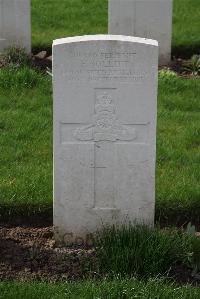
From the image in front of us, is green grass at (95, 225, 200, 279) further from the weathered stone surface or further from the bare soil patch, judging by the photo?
the weathered stone surface

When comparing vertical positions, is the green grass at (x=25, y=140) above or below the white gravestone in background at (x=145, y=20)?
below

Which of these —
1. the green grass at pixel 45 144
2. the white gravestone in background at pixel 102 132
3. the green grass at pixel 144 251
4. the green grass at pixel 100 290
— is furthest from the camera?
the green grass at pixel 45 144

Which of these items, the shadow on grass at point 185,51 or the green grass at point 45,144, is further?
the shadow on grass at point 185,51

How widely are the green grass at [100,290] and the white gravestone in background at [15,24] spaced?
18.1ft

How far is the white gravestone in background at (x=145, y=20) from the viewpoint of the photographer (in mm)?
9820

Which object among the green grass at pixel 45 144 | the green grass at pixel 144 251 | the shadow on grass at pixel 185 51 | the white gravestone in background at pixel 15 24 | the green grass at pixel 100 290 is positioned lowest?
the green grass at pixel 100 290

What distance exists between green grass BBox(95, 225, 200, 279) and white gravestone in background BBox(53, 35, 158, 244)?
22 centimetres

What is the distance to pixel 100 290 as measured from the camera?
439 cm

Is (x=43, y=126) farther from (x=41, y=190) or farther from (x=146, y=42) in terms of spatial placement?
(x=146, y=42)

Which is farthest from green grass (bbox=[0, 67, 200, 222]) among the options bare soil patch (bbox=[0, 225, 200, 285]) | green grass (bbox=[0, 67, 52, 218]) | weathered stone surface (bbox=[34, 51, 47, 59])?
weathered stone surface (bbox=[34, 51, 47, 59])

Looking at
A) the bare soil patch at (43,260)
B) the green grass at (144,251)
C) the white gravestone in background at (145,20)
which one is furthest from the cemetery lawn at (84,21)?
the green grass at (144,251)

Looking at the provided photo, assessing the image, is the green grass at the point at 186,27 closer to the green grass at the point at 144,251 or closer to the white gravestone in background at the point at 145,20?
the white gravestone in background at the point at 145,20

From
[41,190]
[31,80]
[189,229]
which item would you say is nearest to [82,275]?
[189,229]

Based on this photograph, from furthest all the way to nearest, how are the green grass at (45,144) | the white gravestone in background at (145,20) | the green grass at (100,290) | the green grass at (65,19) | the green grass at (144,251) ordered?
the green grass at (65,19) → the white gravestone in background at (145,20) → the green grass at (45,144) → the green grass at (144,251) → the green grass at (100,290)
